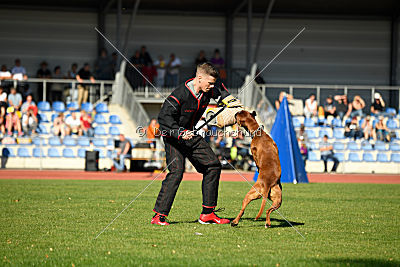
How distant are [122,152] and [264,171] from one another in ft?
46.4

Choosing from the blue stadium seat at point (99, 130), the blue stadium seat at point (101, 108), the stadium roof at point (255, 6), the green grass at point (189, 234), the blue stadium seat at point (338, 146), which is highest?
the stadium roof at point (255, 6)

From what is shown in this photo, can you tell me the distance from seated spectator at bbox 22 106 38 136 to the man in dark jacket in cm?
1610

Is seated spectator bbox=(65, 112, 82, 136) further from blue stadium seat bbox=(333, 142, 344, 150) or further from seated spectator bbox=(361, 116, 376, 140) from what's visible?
seated spectator bbox=(361, 116, 376, 140)

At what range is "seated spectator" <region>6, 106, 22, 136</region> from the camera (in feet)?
74.1

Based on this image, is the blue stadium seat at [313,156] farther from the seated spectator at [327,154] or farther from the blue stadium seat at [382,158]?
the blue stadium seat at [382,158]

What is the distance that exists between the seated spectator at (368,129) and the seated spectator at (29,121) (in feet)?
42.1

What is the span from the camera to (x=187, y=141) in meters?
8.00

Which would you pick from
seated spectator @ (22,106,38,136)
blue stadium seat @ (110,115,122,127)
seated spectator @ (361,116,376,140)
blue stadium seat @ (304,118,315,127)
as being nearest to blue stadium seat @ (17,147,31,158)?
seated spectator @ (22,106,38,136)

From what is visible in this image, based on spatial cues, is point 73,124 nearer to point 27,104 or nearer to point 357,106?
point 27,104

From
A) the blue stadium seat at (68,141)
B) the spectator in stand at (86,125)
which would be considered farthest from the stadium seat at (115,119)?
the blue stadium seat at (68,141)

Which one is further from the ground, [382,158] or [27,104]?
[27,104]

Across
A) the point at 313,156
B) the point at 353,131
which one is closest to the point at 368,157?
the point at 353,131

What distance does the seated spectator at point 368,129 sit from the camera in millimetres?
24531

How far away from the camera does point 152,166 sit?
845 inches
